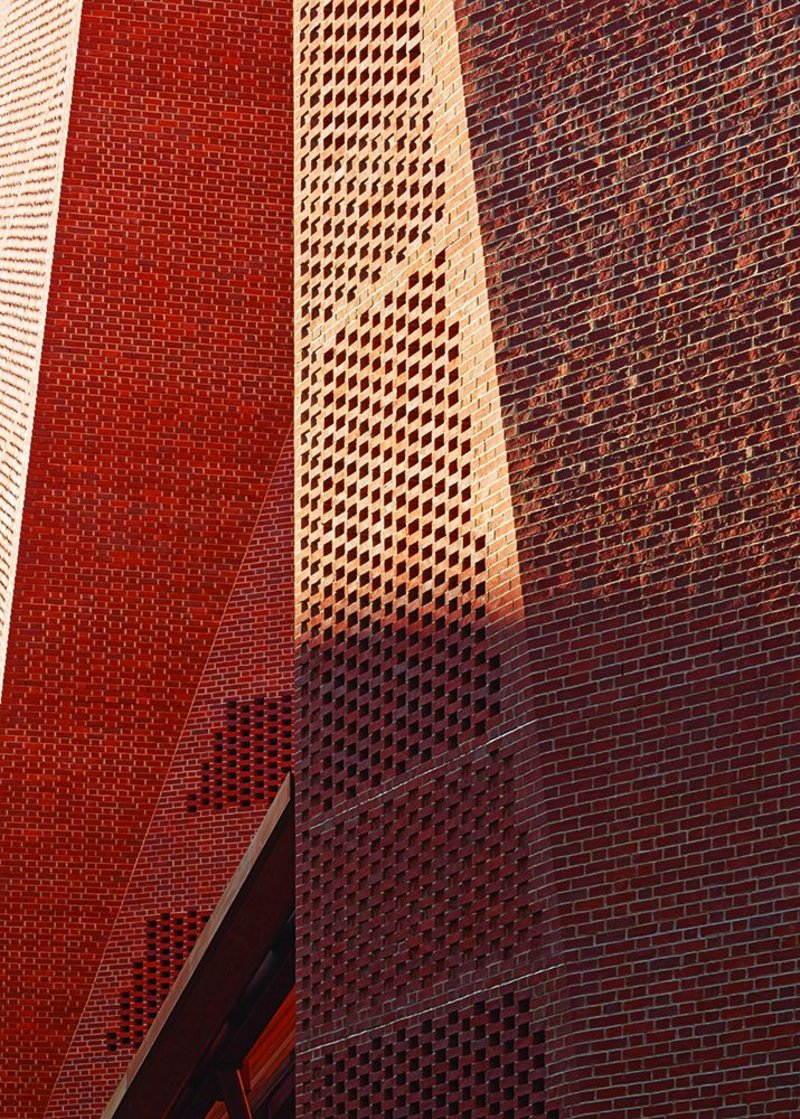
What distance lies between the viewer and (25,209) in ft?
78.2

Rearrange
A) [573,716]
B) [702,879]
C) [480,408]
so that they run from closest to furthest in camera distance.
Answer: [702,879] < [573,716] < [480,408]

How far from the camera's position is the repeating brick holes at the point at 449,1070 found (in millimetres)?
11648

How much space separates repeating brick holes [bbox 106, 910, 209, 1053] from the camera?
21.9 meters

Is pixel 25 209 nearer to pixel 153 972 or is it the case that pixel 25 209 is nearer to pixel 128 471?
pixel 128 471

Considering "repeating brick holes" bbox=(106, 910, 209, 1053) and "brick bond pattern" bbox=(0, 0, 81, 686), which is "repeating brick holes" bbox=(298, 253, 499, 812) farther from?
"brick bond pattern" bbox=(0, 0, 81, 686)

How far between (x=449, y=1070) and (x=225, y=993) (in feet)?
25.6

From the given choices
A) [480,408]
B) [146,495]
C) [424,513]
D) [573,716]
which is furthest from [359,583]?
[146,495]

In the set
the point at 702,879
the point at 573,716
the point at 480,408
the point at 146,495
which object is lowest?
the point at 702,879

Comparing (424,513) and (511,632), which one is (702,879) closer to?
(511,632)

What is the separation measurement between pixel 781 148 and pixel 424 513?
10.7 ft

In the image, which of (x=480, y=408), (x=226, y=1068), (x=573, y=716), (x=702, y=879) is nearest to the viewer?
(x=702, y=879)

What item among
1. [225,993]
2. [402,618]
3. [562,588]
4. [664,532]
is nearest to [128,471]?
[225,993]

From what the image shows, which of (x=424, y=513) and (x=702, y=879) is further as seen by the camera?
(x=424, y=513)

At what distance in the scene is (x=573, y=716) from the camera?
11.6 meters
